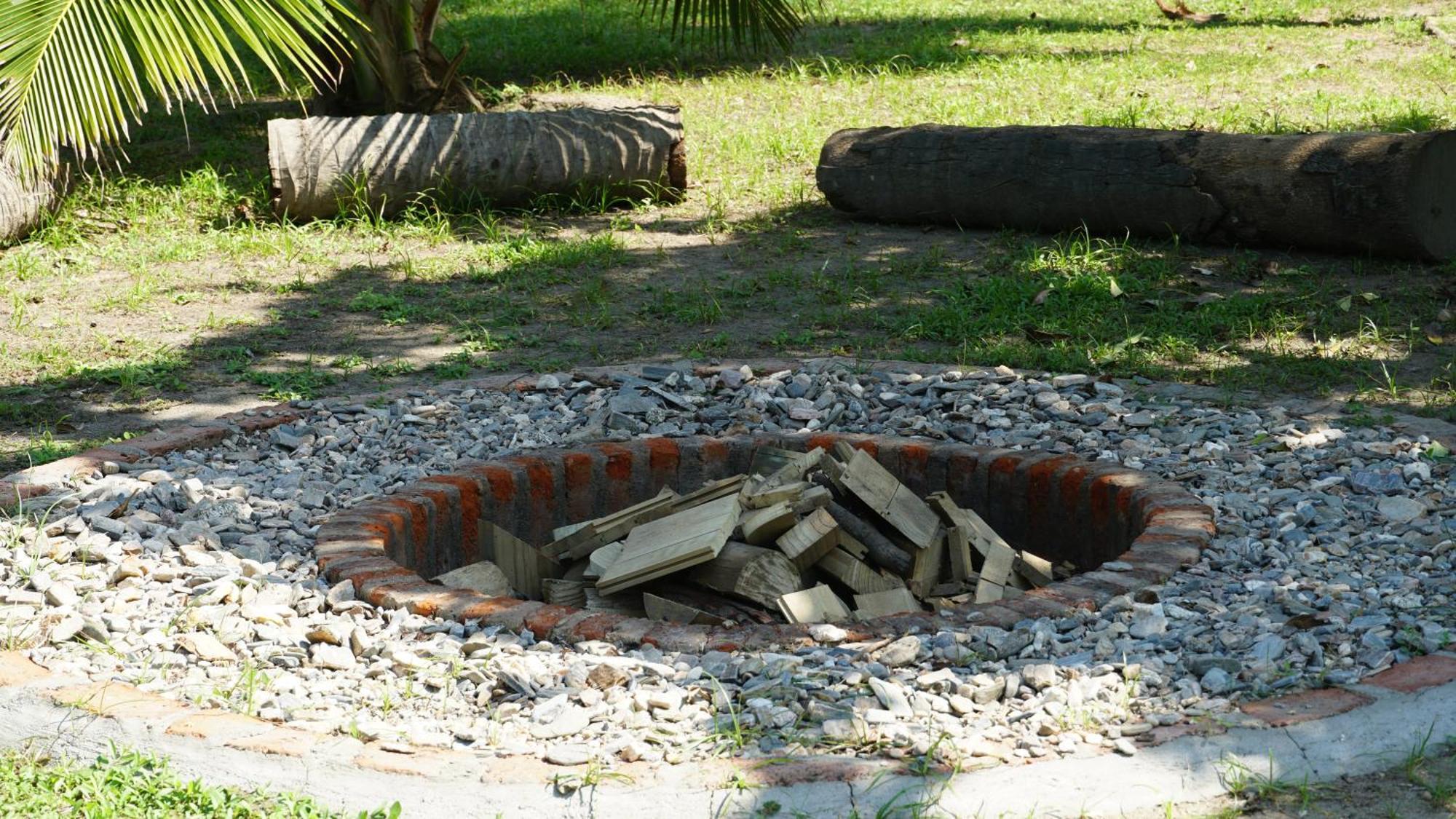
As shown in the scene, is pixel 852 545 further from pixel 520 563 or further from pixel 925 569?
pixel 520 563

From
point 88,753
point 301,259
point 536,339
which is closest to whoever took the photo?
point 88,753

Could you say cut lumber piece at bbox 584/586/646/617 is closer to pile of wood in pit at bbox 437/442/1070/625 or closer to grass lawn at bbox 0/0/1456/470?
pile of wood in pit at bbox 437/442/1070/625

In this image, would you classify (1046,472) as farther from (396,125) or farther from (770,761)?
(396,125)

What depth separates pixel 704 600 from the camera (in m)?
3.64

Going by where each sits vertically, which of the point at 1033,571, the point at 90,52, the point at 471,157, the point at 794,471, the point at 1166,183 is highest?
the point at 90,52

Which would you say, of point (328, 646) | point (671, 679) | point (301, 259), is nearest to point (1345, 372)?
point (671, 679)

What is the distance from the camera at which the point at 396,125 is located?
25.0 ft

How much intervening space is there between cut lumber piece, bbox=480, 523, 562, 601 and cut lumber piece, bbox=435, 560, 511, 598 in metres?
0.13

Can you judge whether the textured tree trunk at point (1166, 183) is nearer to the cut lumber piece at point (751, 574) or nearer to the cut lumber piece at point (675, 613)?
the cut lumber piece at point (751, 574)

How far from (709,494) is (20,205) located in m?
4.93

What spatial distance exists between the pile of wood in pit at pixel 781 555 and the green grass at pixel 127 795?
1.12 m

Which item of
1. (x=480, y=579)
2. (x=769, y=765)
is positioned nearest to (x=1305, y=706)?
(x=769, y=765)

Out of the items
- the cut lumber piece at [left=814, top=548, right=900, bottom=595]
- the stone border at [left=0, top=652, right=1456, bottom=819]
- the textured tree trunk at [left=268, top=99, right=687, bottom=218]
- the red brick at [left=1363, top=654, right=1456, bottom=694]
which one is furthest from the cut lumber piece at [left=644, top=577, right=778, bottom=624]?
the textured tree trunk at [left=268, top=99, right=687, bottom=218]

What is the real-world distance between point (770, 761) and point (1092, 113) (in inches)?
269
